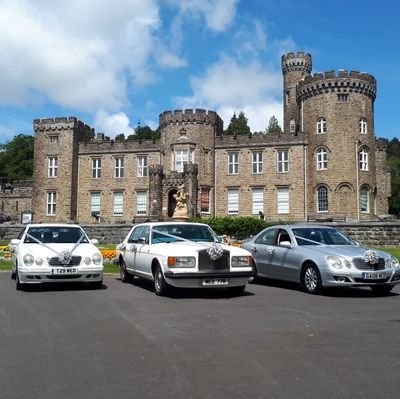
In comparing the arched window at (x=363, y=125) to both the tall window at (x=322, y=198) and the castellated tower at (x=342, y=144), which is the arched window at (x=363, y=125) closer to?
the castellated tower at (x=342, y=144)

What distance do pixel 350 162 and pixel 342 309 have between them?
3568 centimetres

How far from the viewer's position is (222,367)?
570 cm

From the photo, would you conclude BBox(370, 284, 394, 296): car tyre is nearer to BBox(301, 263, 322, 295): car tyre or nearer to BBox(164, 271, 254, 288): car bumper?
BBox(301, 263, 322, 295): car tyre

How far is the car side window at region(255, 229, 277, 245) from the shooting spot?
14102 millimetres

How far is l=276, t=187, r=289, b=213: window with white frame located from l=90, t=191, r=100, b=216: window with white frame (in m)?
17.6

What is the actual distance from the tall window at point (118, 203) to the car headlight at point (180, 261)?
39.5 metres

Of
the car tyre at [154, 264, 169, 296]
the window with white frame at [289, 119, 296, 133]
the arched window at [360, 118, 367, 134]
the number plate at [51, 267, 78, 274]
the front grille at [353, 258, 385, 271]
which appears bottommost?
the car tyre at [154, 264, 169, 296]

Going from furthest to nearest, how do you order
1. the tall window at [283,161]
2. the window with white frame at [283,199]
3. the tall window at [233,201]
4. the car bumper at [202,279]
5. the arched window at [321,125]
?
1. the tall window at [233,201]
2. the tall window at [283,161]
3. the window with white frame at [283,199]
4. the arched window at [321,125]
5. the car bumper at [202,279]

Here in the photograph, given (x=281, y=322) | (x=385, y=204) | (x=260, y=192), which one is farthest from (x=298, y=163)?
(x=281, y=322)

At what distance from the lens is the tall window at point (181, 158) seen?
46375mm

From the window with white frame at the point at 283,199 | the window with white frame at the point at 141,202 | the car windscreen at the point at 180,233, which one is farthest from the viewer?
the window with white frame at the point at 141,202

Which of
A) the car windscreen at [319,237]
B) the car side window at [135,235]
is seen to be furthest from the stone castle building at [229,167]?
the car windscreen at [319,237]

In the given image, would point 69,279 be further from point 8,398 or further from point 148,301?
point 8,398

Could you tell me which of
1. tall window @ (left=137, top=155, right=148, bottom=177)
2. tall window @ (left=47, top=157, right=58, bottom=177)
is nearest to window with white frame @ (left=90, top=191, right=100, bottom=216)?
tall window @ (left=47, top=157, right=58, bottom=177)
